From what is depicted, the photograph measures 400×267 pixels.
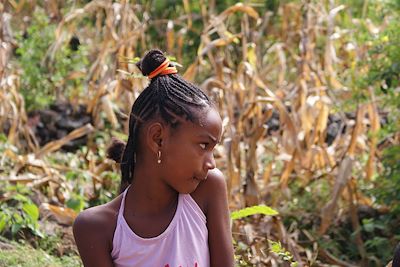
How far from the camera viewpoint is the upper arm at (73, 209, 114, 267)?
2.35 metres

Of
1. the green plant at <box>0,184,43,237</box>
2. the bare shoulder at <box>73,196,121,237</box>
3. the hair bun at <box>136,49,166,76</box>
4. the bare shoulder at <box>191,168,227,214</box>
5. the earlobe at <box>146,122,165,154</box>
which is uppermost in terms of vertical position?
the hair bun at <box>136,49,166,76</box>

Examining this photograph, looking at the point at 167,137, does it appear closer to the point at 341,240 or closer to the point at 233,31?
the point at 341,240

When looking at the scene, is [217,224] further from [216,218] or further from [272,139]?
[272,139]

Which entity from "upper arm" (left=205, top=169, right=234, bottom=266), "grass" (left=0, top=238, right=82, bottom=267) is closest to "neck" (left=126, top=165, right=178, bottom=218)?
"upper arm" (left=205, top=169, right=234, bottom=266)

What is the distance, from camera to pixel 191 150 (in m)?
2.29

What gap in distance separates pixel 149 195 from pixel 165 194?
0.14ft

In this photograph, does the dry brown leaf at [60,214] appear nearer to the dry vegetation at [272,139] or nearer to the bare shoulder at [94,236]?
the dry vegetation at [272,139]

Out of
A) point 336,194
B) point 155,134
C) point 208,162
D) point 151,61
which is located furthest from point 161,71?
point 336,194

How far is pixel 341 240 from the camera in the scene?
4.46m

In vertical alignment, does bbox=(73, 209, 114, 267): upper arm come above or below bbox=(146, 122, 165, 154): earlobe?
below

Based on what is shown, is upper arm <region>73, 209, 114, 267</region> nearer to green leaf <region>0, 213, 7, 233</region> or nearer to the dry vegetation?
green leaf <region>0, 213, 7, 233</region>

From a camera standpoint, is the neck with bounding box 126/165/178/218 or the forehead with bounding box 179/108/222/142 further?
the neck with bounding box 126/165/178/218

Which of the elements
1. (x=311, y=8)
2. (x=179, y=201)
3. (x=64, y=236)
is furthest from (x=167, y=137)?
(x=311, y=8)

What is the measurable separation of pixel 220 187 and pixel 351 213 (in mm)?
2071
